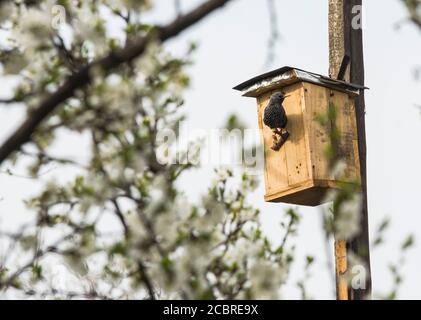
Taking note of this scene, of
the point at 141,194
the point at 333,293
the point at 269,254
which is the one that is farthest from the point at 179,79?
the point at 333,293

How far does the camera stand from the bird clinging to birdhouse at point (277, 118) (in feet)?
17.5

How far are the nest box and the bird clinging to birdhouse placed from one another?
28 mm

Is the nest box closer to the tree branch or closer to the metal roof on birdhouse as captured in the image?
the metal roof on birdhouse

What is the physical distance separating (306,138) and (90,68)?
345 centimetres

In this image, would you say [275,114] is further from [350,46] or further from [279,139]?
[350,46]

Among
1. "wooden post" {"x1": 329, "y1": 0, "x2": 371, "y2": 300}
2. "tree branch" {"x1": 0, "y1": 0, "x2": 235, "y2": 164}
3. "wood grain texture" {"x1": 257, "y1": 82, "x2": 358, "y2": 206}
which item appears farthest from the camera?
"wooden post" {"x1": 329, "y1": 0, "x2": 371, "y2": 300}

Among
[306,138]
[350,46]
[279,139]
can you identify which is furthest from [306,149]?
[350,46]

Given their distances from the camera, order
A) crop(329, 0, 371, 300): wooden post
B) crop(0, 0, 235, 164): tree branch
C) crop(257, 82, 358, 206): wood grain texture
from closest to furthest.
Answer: crop(0, 0, 235, 164): tree branch → crop(257, 82, 358, 206): wood grain texture → crop(329, 0, 371, 300): wooden post

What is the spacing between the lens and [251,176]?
5.75 metres

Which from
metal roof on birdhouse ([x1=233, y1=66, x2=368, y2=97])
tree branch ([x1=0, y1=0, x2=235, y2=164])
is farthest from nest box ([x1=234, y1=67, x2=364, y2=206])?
tree branch ([x1=0, y1=0, x2=235, y2=164])

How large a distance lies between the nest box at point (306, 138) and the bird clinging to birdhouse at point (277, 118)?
0.09 ft

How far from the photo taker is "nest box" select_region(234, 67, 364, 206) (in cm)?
524

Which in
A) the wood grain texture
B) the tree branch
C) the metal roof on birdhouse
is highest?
the metal roof on birdhouse
